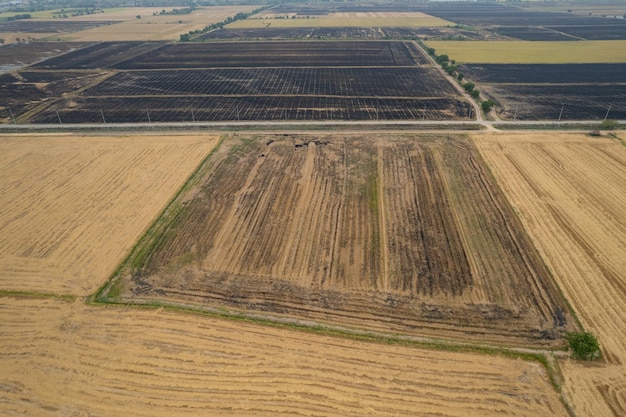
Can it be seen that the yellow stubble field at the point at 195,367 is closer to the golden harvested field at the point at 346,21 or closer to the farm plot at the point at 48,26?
the golden harvested field at the point at 346,21

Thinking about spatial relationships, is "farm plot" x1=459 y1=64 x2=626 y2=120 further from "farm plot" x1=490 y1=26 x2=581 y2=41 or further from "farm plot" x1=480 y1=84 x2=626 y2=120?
"farm plot" x1=490 y1=26 x2=581 y2=41

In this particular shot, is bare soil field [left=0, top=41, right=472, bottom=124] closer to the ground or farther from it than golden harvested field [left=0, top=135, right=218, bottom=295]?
farther from it

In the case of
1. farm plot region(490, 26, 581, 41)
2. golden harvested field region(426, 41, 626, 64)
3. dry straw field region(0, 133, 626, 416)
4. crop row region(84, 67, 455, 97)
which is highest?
farm plot region(490, 26, 581, 41)

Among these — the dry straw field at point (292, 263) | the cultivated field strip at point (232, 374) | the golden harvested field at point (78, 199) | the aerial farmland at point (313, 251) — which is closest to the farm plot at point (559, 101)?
the aerial farmland at point (313, 251)

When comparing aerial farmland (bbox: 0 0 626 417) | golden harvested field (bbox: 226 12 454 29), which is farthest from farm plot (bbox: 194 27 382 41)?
aerial farmland (bbox: 0 0 626 417)

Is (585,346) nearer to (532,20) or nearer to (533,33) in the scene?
(533,33)

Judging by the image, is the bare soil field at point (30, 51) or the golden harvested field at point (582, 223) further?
the bare soil field at point (30, 51)

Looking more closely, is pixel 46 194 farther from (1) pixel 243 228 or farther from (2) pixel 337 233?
(2) pixel 337 233

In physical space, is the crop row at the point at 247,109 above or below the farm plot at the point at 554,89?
below
